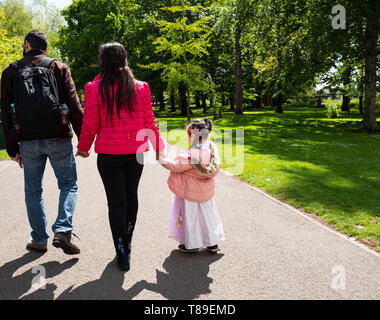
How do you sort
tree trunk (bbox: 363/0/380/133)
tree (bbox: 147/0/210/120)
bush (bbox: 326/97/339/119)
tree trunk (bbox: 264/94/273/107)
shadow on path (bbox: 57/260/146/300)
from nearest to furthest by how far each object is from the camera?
shadow on path (bbox: 57/260/146/300) < tree trunk (bbox: 363/0/380/133) < tree (bbox: 147/0/210/120) < bush (bbox: 326/97/339/119) < tree trunk (bbox: 264/94/273/107)

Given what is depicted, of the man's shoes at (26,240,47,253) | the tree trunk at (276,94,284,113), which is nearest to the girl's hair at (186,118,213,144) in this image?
the man's shoes at (26,240,47,253)

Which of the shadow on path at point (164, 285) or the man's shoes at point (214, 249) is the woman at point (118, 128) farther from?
the man's shoes at point (214, 249)

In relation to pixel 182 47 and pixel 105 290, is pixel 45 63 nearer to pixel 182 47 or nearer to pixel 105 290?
pixel 105 290

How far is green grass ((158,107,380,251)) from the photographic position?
5.15m

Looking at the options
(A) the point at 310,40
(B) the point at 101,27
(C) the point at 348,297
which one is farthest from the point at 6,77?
(B) the point at 101,27

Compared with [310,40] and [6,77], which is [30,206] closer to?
[6,77]

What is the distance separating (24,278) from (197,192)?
1865 millimetres

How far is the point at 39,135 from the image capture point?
348 centimetres

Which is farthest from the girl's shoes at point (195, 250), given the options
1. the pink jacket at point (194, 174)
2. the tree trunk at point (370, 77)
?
the tree trunk at point (370, 77)

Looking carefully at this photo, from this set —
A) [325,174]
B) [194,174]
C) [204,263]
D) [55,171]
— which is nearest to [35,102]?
[55,171]

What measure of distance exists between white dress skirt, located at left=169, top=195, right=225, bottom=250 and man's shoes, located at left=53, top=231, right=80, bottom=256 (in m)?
1.05

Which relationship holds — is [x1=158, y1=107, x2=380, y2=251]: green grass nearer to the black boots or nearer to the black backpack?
the black boots
